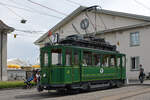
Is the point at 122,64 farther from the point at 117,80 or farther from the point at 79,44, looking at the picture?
the point at 79,44

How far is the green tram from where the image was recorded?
14.2 meters

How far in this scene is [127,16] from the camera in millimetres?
29906

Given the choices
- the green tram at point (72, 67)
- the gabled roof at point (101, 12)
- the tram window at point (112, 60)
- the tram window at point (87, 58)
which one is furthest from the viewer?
the gabled roof at point (101, 12)

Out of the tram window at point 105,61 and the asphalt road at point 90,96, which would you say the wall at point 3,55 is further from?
the tram window at point 105,61

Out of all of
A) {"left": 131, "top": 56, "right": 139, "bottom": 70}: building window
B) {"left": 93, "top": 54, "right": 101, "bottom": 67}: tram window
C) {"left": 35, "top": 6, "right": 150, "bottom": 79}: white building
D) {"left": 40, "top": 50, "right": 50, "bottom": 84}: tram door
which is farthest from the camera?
{"left": 131, "top": 56, "right": 139, "bottom": 70}: building window

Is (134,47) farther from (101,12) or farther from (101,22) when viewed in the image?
(101,12)

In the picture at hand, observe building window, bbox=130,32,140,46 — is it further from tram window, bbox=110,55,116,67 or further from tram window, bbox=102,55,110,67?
tram window, bbox=102,55,110,67

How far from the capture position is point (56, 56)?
14.5 metres

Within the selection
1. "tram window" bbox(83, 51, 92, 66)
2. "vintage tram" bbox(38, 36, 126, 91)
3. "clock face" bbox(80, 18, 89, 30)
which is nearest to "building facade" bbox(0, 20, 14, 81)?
"clock face" bbox(80, 18, 89, 30)

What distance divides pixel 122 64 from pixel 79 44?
5611 mm

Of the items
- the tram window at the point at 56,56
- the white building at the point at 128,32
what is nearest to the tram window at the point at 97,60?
the tram window at the point at 56,56

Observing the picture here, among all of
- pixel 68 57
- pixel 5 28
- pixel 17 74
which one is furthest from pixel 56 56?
pixel 17 74

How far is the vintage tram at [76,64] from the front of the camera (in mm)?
14273

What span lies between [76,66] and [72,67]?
0.41 metres
